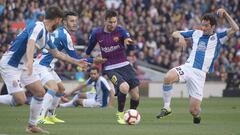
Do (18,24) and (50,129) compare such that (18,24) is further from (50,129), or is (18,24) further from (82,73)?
(50,129)

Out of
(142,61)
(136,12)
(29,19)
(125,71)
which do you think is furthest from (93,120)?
(136,12)

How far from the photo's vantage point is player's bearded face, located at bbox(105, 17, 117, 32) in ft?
58.4

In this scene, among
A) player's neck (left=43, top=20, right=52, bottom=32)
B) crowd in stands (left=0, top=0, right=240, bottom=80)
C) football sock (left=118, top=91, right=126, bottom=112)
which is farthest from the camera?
crowd in stands (left=0, top=0, right=240, bottom=80)

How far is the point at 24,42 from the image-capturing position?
14234 mm

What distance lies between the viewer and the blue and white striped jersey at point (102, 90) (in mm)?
24875

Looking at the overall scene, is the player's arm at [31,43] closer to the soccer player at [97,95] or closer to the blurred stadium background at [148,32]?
the soccer player at [97,95]

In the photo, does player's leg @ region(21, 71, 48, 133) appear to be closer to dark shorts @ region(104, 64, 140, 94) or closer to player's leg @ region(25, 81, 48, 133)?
player's leg @ region(25, 81, 48, 133)

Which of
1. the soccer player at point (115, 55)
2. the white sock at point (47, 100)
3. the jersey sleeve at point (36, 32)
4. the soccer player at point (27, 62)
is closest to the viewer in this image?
the jersey sleeve at point (36, 32)

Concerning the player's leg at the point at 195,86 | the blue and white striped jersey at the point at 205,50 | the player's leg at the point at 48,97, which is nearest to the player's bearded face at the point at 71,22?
the player's leg at the point at 48,97

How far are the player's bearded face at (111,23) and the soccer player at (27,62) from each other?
3.30m

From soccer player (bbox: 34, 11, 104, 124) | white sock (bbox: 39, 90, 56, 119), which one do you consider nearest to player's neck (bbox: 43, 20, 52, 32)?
white sock (bbox: 39, 90, 56, 119)

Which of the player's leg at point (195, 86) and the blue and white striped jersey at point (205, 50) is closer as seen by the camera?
the player's leg at point (195, 86)

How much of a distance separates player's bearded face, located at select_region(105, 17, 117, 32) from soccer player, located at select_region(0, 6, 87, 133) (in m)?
3.30

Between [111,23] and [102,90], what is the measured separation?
24.2 feet
